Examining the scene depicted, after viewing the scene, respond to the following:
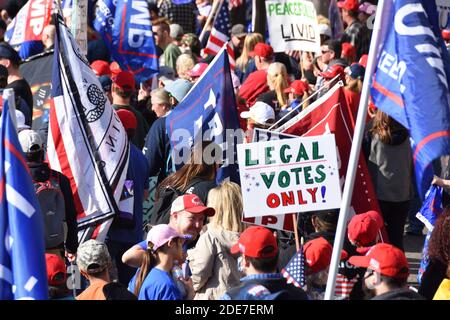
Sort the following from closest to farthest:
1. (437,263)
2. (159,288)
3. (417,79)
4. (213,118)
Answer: (417,79) → (159,288) → (437,263) → (213,118)

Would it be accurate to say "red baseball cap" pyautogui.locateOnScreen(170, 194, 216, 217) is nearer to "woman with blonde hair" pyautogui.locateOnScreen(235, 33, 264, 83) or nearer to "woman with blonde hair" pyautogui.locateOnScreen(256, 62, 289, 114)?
"woman with blonde hair" pyautogui.locateOnScreen(256, 62, 289, 114)

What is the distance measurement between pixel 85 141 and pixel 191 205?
1.04 m

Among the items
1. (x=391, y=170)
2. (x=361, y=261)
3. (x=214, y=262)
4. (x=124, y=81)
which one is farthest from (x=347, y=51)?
(x=361, y=261)

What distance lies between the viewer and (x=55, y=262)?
6.69 meters

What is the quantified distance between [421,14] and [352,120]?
278 centimetres

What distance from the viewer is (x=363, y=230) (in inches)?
312

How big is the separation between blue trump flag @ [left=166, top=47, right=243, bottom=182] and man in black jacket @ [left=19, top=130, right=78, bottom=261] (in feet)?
4.97

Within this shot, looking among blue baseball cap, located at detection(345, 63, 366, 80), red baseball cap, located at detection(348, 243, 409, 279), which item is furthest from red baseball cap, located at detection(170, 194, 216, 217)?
blue baseball cap, located at detection(345, 63, 366, 80)

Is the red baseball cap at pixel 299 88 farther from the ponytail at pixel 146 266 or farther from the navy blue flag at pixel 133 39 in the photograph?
the ponytail at pixel 146 266

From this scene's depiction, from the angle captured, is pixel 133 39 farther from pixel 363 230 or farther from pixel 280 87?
pixel 363 230

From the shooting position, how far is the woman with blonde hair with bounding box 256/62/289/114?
40.6ft

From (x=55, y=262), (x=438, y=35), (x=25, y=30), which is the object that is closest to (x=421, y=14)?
(x=438, y=35)

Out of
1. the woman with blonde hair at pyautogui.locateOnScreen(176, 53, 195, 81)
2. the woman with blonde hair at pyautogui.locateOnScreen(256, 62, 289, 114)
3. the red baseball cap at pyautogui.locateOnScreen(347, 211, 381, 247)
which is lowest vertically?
the red baseball cap at pyautogui.locateOnScreen(347, 211, 381, 247)
